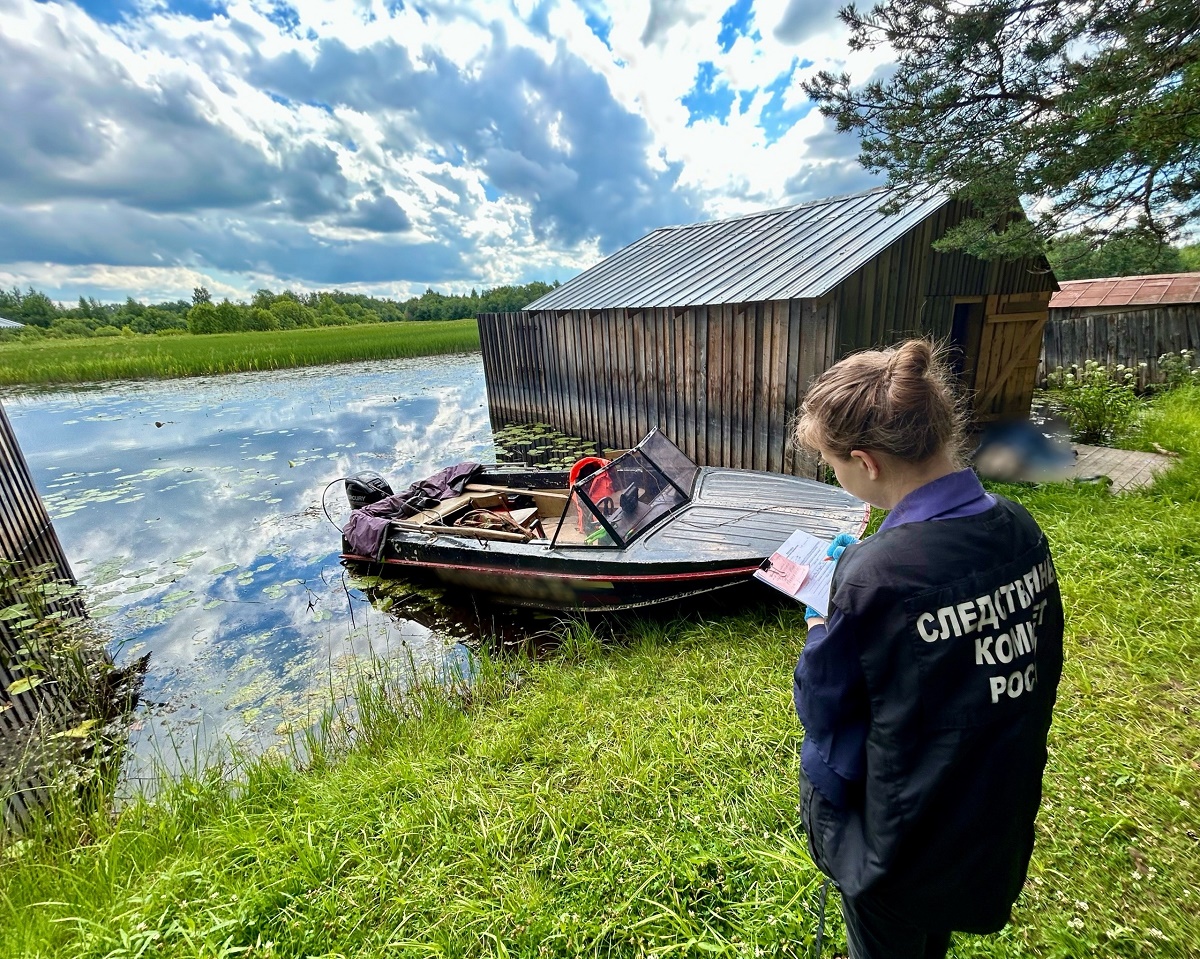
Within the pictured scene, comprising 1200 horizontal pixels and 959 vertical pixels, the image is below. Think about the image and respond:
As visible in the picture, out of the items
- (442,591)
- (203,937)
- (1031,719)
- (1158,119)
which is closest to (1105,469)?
(1158,119)

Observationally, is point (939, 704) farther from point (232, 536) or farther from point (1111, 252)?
point (232, 536)

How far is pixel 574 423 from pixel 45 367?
96.0 ft

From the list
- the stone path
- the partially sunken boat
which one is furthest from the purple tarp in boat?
the stone path

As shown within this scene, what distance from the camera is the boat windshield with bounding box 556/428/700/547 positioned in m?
4.89

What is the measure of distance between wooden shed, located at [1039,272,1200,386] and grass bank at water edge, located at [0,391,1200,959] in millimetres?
11498

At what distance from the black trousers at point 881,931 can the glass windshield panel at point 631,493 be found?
351cm

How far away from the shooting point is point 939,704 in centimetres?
101

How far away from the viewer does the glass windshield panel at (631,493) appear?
489 cm

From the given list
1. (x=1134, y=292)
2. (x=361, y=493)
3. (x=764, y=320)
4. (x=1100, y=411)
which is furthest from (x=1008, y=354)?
(x=361, y=493)

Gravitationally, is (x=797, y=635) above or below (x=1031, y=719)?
below

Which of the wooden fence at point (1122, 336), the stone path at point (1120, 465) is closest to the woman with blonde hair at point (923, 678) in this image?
the stone path at point (1120, 465)

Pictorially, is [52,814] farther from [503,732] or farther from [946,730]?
[946,730]

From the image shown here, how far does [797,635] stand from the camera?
3891 mm

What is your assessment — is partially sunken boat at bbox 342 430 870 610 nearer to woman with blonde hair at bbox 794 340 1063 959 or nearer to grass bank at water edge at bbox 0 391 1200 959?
grass bank at water edge at bbox 0 391 1200 959
